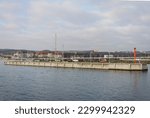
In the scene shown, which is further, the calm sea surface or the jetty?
the jetty

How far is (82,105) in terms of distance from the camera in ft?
26.3

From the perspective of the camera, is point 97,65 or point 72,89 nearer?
point 72,89

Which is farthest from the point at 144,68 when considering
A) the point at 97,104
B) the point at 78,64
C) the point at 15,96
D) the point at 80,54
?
the point at 80,54

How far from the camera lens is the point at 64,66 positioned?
61406mm

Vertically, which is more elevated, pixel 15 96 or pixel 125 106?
pixel 125 106

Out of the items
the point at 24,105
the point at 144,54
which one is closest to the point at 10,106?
the point at 24,105

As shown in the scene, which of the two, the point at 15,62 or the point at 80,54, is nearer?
the point at 15,62

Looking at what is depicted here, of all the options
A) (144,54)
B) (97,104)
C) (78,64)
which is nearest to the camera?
(97,104)

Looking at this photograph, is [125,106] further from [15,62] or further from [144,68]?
[15,62]

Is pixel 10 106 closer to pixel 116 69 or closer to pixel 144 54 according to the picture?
pixel 116 69

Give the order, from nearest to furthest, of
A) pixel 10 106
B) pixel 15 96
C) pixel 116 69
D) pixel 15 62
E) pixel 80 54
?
pixel 10 106
pixel 15 96
pixel 116 69
pixel 15 62
pixel 80 54

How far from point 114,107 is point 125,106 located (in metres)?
0.29

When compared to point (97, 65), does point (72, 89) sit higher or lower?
lower

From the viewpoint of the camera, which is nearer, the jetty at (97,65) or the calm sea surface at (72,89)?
the calm sea surface at (72,89)
